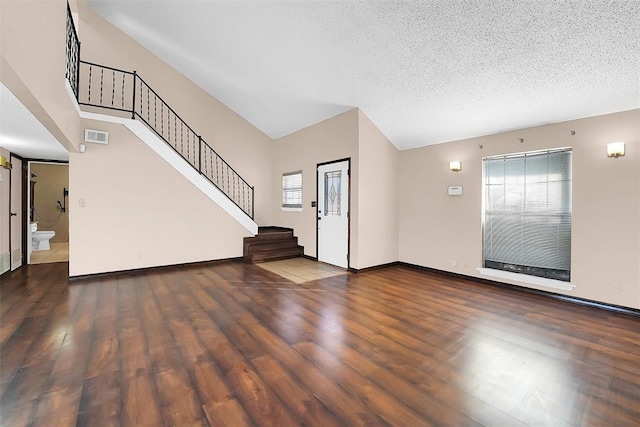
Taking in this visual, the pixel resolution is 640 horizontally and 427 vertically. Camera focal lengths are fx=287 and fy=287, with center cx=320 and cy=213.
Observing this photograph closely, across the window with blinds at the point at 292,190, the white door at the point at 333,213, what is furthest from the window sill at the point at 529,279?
the window with blinds at the point at 292,190

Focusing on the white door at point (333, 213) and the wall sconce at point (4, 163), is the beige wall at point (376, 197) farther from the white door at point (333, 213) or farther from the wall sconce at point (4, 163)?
the wall sconce at point (4, 163)

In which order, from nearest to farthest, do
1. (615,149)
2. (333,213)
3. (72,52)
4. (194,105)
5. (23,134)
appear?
(615,149), (23,134), (72,52), (333,213), (194,105)

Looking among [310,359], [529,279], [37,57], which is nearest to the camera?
[37,57]

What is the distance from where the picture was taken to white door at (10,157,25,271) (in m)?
5.30

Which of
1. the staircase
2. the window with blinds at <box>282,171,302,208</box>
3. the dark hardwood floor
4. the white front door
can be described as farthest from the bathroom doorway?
the window with blinds at <box>282,171,302,208</box>

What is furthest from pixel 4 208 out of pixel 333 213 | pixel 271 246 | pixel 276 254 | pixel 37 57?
pixel 333 213

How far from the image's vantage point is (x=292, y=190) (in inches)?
289

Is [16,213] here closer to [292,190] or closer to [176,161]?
[176,161]

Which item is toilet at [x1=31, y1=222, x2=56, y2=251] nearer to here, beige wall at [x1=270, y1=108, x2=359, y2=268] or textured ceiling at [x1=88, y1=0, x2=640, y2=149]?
textured ceiling at [x1=88, y1=0, x2=640, y2=149]

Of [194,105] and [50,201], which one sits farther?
[50,201]

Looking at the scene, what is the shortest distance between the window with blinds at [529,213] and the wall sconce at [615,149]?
43 cm

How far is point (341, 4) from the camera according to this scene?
11.1 feet

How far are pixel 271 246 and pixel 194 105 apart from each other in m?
3.82

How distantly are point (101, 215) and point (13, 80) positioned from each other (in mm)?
3703
